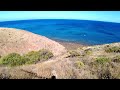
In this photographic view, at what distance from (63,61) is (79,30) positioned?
5.84 feet

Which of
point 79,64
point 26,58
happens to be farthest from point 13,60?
point 79,64

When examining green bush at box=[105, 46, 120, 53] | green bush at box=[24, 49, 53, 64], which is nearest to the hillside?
green bush at box=[105, 46, 120, 53]

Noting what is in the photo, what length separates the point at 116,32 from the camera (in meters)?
10.8

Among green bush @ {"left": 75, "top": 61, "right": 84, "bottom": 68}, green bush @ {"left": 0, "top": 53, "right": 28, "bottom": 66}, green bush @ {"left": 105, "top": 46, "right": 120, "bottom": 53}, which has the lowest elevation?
green bush @ {"left": 0, "top": 53, "right": 28, "bottom": 66}

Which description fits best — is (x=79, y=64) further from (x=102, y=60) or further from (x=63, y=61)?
(x=102, y=60)

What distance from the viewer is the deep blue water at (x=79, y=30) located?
10.9 metres

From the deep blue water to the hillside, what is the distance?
0.57 metres

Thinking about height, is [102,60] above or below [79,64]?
above

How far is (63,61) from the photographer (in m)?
10.1

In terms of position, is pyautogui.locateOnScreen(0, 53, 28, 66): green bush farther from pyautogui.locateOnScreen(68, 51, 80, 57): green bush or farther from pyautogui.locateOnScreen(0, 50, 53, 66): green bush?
pyautogui.locateOnScreen(68, 51, 80, 57): green bush

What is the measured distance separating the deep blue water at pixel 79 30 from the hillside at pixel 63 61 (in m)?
0.57

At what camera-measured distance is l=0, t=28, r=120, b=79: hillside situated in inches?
343
